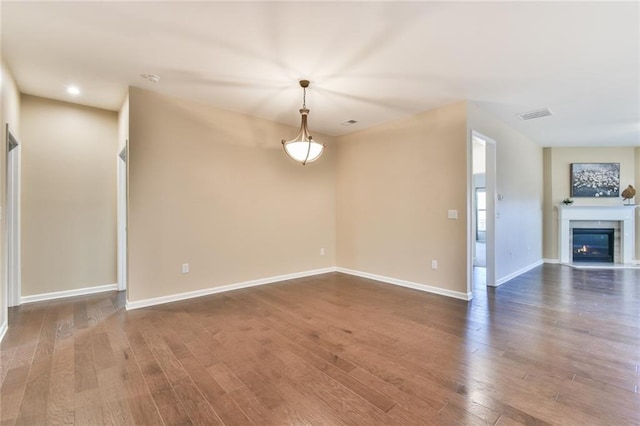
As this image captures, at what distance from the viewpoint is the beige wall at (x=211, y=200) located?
367 cm

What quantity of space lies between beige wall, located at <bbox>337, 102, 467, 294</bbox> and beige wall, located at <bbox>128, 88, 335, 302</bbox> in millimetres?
694

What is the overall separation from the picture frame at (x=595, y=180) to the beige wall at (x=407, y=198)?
4.96 meters

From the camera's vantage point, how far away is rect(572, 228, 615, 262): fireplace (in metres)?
6.79

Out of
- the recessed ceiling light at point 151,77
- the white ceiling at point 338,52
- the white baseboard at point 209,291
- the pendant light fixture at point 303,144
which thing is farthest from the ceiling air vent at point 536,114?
the recessed ceiling light at point 151,77

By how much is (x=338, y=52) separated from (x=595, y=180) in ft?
24.6

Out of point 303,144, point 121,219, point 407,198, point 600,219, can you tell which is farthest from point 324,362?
point 600,219

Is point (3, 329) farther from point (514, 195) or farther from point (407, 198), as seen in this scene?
point (514, 195)

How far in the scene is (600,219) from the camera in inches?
262

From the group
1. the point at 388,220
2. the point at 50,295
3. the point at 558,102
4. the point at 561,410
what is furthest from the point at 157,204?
the point at 558,102

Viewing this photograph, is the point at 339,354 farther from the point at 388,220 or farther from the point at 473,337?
the point at 388,220

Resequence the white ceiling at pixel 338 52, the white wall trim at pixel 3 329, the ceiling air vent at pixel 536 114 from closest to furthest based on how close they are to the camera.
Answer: the white ceiling at pixel 338 52 → the white wall trim at pixel 3 329 → the ceiling air vent at pixel 536 114

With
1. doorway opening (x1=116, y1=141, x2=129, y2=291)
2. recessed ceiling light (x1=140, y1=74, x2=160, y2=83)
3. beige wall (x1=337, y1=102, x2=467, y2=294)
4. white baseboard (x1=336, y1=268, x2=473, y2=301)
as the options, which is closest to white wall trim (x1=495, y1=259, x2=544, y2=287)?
white baseboard (x1=336, y1=268, x2=473, y2=301)

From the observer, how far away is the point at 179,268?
3.96m

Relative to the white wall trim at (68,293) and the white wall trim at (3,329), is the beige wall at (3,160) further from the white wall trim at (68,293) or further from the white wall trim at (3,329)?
the white wall trim at (68,293)
